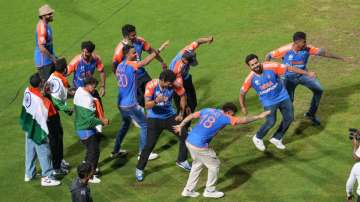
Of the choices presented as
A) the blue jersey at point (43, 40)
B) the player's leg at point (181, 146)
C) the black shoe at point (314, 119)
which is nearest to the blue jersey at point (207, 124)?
the player's leg at point (181, 146)

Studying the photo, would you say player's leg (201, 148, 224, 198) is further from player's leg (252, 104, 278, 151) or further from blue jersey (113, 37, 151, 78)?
blue jersey (113, 37, 151, 78)

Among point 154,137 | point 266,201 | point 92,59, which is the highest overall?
point 92,59

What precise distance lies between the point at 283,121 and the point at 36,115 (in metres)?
4.77

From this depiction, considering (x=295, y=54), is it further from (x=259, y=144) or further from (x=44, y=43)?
(x=44, y=43)

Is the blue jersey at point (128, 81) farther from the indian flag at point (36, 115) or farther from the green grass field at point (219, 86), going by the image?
the indian flag at point (36, 115)

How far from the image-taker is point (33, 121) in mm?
11141

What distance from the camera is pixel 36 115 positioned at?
36.5ft

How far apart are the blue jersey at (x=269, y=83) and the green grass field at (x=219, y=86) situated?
1127 millimetres

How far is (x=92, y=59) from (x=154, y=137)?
2426mm

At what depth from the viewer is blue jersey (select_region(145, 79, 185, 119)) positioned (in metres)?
11.1

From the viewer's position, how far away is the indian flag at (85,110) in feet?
35.4

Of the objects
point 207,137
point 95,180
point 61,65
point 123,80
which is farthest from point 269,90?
point 61,65

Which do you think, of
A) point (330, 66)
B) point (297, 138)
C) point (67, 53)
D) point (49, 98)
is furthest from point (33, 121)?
point (330, 66)

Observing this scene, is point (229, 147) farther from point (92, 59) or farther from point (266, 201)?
point (92, 59)
